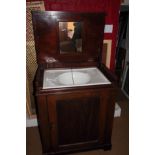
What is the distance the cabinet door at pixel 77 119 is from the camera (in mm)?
1210

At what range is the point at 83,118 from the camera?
4.27 ft

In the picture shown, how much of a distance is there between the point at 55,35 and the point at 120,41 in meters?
1.74

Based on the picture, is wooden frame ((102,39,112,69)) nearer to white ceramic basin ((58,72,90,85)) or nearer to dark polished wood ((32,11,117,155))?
dark polished wood ((32,11,117,155))

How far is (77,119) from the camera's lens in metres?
1.30

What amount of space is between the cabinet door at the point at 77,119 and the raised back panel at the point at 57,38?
1.40ft

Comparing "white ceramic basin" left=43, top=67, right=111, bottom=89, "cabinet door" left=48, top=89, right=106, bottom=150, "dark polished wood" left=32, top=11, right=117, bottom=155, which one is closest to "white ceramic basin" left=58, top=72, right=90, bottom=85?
"white ceramic basin" left=43, top=67, right=111, bottom=89

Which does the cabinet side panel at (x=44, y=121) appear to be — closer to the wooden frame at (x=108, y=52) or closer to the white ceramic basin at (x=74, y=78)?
the white ceramic basin at (x=74, y=78)

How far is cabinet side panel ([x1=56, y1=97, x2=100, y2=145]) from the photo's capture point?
123 cm

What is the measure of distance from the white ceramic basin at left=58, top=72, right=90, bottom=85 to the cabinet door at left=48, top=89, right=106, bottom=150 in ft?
0.74

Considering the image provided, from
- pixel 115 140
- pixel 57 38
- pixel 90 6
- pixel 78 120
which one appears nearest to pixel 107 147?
pixel 115 140
